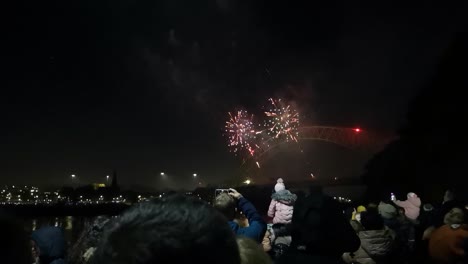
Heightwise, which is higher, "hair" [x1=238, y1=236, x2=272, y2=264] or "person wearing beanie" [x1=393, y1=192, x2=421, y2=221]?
"person wearing beanie" [x1=393, y1=192, x2=421, y2=221]

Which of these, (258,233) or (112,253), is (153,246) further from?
(258,233)

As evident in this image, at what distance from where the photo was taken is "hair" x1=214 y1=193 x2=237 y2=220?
458 centimetres

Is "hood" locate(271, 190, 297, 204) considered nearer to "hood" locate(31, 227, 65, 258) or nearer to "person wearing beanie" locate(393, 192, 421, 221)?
"person wearing beanie" locate(393, 192, 421, 221)

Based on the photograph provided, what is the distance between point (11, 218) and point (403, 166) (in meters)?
37.8

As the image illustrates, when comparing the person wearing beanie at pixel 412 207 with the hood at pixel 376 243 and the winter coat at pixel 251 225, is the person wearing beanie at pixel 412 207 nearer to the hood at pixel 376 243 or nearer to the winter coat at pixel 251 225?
the hood at pixel 376 243

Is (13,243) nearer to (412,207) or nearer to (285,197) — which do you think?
(285,197)

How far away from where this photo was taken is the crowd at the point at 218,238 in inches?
57.3

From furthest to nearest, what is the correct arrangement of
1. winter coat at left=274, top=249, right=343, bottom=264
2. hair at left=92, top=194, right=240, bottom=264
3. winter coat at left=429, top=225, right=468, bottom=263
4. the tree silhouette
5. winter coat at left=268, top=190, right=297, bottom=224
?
the tree silhouette → winter coat at left=268, top=190, right=297, bottom=224 → winter coat at left=429, top=225, right=468, bottom=263 → winter coat at left=274, top=249, right=343, bottom=264 → hair at left=92, top=194, right=240, bottom=264

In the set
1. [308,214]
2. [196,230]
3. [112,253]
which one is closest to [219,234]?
[196,230]

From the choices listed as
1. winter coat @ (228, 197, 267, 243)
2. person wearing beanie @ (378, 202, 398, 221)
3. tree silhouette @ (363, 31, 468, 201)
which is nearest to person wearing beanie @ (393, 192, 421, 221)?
person wearing beanie @ (378, 202, 398, 221)

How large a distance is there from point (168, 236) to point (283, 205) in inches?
287

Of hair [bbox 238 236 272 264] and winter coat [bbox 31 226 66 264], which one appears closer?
hair [bbox 238 236 272 264]

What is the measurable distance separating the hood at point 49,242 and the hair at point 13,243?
261 cm

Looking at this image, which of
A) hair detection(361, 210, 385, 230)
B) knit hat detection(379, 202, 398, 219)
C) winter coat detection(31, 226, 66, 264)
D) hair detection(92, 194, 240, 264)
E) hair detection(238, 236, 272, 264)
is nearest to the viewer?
hair detection(92, 194, 240, 264)
